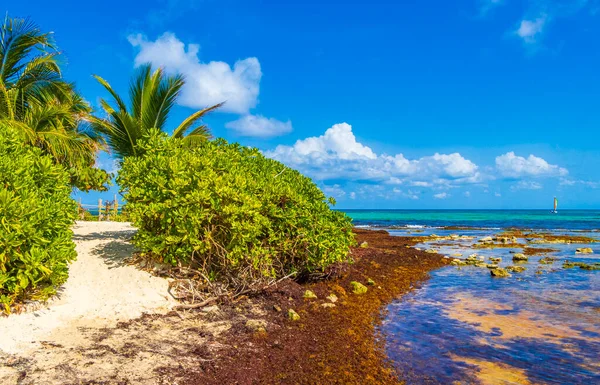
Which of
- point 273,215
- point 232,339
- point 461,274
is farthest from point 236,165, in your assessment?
point 461,274

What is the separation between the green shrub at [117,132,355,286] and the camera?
9016 millimetres

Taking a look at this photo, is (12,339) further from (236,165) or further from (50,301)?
(236,165)

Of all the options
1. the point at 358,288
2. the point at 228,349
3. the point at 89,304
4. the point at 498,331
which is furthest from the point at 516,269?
the point at 89,304

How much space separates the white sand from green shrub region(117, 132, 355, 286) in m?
0.80

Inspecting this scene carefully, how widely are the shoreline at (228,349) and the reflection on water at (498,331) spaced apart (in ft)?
2.52

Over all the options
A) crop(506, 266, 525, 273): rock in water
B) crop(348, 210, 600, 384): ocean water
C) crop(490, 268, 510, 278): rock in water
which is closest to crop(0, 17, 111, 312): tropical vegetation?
crop(348, 210, 600, 384): ocean water

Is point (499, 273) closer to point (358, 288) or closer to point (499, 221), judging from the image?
point (358, 288)

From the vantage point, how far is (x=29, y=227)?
675 centimetres

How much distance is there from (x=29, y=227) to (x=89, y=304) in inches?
81.5

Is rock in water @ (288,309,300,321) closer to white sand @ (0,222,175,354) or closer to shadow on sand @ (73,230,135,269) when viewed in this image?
white sand @ (0,222,175,354)

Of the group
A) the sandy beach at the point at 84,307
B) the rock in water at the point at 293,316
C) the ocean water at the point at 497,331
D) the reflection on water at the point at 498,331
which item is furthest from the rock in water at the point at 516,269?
the sandy beach at the point at 84,307

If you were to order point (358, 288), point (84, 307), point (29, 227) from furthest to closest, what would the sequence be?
point (358, 288) < point (84, 307) < point (29, 227)

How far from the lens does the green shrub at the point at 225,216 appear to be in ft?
29.6

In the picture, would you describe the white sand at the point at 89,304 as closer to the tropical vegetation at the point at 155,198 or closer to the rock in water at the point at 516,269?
the tropical vegetation at the point at 155,198
